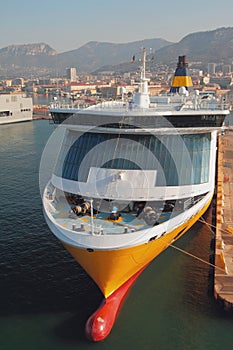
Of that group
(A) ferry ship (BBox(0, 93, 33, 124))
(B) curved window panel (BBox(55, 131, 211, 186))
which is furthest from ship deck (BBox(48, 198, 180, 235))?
(A) ferry ship (BBox(0, 93, 33, 124))

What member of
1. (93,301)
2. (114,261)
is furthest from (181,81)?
(114,261)

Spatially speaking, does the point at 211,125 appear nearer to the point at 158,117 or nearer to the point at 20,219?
the point at 158,117

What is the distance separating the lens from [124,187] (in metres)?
15.6

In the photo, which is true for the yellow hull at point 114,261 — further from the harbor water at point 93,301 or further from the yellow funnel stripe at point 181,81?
the yellow funnel stripe at point 181,81

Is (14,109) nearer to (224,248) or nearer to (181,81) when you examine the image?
(181,81)

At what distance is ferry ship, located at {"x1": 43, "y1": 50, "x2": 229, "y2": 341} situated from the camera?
13734 millimetres

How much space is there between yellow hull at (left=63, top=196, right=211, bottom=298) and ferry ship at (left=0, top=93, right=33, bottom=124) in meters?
68.9

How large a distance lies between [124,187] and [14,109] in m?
70.2

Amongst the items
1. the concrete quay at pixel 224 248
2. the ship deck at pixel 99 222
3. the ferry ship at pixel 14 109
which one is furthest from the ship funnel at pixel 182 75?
the ferry ship at pixel 14 109

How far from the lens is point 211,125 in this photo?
17266 millimetres

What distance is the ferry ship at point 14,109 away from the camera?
7781 centimetres

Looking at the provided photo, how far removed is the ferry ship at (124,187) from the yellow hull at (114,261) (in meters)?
0.04

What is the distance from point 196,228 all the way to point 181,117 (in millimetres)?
8547

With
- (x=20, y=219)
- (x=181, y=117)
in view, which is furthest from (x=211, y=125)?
(x=20, y=219)
